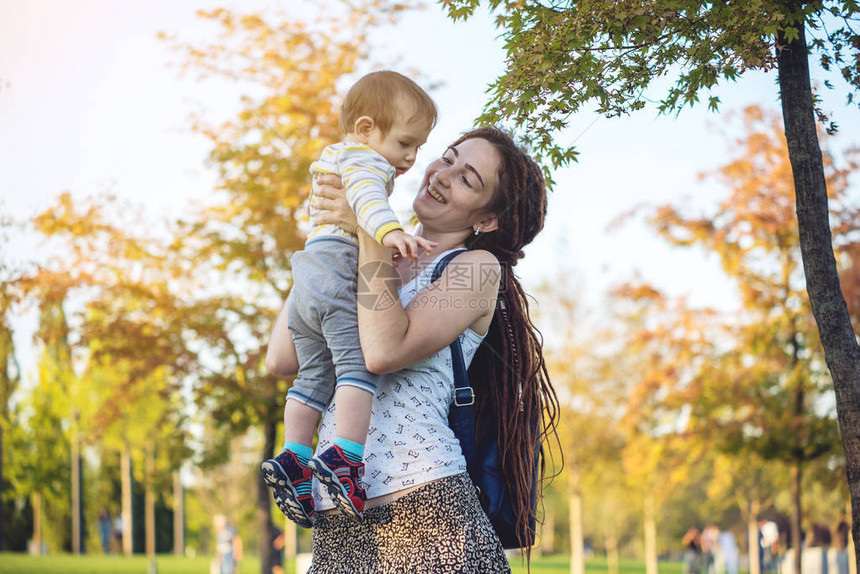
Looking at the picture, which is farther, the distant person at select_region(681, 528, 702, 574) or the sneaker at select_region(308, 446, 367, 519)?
the distant person at select_region(681, 528, 702, 574)

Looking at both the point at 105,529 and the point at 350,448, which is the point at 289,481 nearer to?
the point at 350,448

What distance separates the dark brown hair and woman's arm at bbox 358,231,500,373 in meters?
0.33

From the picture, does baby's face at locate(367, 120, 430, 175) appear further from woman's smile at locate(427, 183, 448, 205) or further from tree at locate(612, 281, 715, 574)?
tree at locate(612, 281, 715, 574)

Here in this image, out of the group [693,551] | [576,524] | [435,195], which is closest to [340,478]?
[435,195]

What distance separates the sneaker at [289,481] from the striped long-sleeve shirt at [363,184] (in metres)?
0.67

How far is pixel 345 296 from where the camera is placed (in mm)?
2395

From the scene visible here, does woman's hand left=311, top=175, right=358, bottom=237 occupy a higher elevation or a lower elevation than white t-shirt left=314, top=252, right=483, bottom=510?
higher

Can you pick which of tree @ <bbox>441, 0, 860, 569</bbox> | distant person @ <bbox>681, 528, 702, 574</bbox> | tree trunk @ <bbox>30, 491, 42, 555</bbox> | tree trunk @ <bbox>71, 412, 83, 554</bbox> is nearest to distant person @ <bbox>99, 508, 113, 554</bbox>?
tree trunk @ <bbox>71, 412, 83, 554</bbox>

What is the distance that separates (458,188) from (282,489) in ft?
3.58

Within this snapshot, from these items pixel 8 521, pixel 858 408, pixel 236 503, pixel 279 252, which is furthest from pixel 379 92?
pixel 236 503

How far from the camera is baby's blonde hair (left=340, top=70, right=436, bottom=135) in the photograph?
259 centimetres

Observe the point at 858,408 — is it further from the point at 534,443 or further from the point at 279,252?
the point at 279,252

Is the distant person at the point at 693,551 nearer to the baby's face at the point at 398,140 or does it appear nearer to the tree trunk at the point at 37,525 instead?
the baby's face at the point at 398,140

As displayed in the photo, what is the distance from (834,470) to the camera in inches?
548
